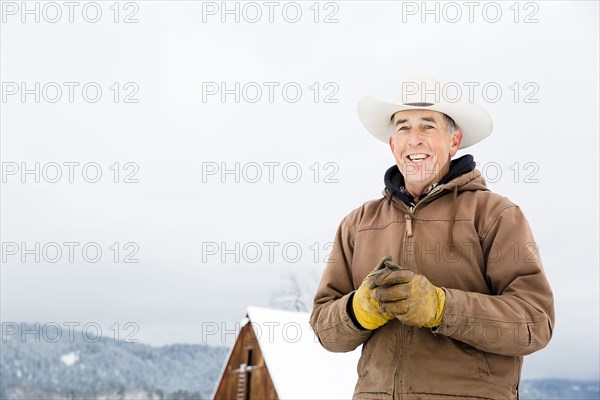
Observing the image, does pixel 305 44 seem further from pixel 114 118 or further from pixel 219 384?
pixel 219 384

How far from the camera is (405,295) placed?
9.27 feet

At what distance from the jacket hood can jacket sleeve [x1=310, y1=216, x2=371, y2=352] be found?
0.28 metres

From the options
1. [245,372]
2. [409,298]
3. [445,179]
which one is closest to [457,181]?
[445,179]

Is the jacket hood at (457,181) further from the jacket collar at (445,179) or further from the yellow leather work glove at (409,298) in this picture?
the yellow leather work glove at (409,298)

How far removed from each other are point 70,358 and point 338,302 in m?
51.5

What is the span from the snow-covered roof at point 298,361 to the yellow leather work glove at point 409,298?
16.3ft

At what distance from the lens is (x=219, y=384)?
9.05 m

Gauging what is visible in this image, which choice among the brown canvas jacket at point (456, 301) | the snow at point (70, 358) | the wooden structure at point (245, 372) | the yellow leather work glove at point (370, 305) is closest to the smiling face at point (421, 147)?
the brown canvas jacket at point (456, 301)

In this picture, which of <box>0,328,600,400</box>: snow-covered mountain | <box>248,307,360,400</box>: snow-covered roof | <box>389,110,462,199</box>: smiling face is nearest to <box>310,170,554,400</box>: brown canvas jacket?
<box>389,110,462,199</box>: smiling face

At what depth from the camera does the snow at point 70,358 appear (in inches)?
1970

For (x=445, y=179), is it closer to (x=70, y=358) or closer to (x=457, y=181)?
(x=457, y=181)

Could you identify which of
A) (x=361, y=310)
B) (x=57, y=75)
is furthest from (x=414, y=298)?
(x=57, y=75)

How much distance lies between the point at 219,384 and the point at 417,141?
6.34 m

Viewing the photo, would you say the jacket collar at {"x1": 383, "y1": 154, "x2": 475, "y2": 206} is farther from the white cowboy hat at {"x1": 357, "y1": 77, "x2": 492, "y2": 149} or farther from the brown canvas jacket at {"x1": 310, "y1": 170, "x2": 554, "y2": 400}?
the white cowboy hat at {"x1": 357, "y1": 77, "x2": 492, "y2": 149}
